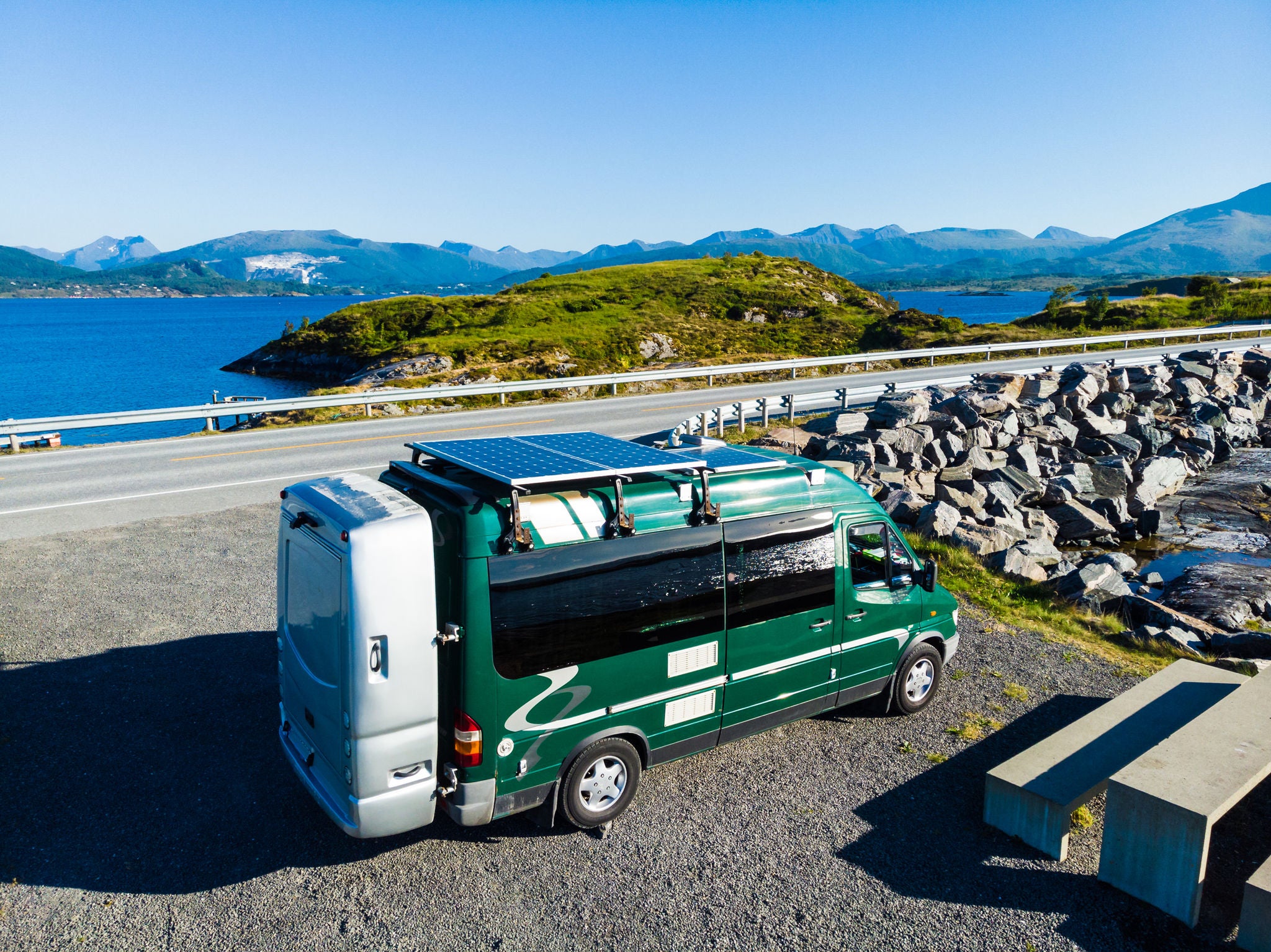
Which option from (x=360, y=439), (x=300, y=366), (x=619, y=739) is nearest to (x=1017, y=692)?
(x=619, y=739)

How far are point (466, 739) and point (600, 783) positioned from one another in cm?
121

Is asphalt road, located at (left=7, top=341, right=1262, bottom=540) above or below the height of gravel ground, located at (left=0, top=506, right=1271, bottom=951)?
above

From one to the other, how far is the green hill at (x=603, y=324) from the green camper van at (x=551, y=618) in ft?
121

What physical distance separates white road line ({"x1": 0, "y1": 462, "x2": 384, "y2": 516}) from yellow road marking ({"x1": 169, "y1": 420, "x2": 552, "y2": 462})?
2843 mm

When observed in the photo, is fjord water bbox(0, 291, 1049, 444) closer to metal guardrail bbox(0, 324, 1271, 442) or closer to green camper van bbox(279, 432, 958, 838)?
metal guardrail bbox(0, 324, 1271, 442)

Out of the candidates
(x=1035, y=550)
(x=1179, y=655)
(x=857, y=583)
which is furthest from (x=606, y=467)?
(x=1035, y=550)

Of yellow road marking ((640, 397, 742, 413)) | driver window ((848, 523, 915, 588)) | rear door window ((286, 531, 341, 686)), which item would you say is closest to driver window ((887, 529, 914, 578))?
driver window ((848, 523, 915, 588))

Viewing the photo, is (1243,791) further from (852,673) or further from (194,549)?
(194,549)

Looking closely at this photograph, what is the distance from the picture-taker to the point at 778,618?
243 inches

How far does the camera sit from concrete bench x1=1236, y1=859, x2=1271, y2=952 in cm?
438

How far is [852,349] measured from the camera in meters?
59.6

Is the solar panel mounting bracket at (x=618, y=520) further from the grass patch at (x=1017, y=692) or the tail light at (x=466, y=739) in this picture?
the grass patch at (x=1017, y=692)


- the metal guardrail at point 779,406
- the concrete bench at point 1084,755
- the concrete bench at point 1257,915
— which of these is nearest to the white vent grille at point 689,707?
the concrete bench at point 1084,755

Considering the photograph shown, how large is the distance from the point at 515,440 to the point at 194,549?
713cm
